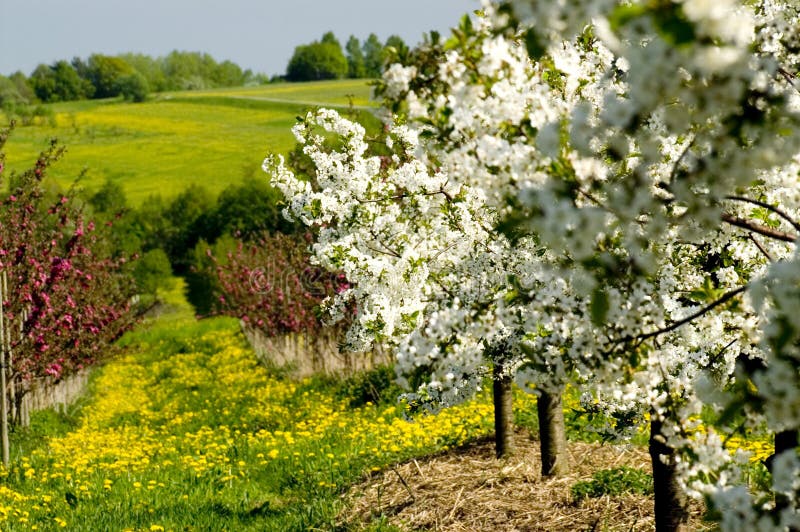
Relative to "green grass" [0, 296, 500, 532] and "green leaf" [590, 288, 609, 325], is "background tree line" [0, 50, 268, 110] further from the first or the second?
"green leaf" [590, 288, 609, 325]

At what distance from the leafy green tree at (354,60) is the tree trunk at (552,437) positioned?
122 meters

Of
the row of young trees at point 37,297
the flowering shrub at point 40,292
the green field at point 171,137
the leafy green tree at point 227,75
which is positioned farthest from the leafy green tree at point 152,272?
the leafy green tree at point 227,75

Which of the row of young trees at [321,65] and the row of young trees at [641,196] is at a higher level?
the row of young trees at [321,65]

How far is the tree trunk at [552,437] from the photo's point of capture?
665 centimetres

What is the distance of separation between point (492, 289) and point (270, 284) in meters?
14.3

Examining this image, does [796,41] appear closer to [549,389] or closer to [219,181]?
[549,389]

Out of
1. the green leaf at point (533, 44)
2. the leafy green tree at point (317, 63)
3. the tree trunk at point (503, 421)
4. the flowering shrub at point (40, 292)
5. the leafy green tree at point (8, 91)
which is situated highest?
the leafy green tree at point (317, 63)

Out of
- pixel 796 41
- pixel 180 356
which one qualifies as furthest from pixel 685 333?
pixel 180 356

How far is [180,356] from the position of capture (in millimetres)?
20578

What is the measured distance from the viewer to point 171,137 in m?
76.0

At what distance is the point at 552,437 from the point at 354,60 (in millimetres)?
136800

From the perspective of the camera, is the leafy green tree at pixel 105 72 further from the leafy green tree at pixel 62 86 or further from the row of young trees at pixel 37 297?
the row of young trees at pixel 37 297

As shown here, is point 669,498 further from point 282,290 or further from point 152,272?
point 152,272

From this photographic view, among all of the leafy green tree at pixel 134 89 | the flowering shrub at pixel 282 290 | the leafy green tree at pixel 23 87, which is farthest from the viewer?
the leafy green tree at pixel 23 87
